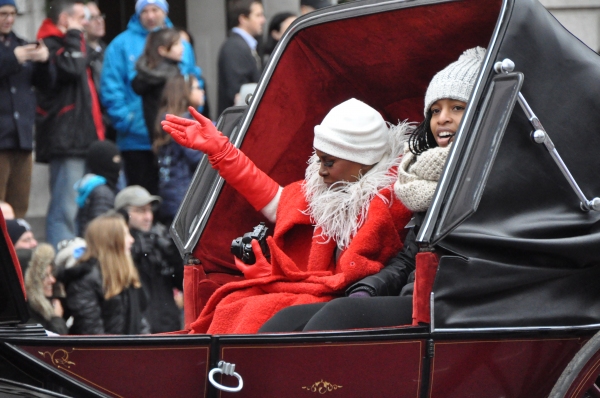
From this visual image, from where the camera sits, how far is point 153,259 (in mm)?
6090

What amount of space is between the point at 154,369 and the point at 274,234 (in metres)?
1.21

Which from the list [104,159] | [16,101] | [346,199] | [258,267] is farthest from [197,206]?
[16,101]

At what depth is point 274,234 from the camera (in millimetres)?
4348

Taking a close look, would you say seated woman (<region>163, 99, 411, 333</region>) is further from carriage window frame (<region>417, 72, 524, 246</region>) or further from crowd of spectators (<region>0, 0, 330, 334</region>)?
crowd of spectators (<region>0, 0, 330, 334</region>)

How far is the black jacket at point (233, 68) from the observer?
717 cm

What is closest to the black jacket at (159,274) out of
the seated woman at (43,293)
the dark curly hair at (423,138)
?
the seated woman at (43,293)

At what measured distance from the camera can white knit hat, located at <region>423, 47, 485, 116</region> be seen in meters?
3.98

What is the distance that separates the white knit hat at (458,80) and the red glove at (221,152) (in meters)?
0.76

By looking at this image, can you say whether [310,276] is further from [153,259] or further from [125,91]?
[125,91]

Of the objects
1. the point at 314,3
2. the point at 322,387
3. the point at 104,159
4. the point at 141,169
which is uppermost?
the point at 314,3

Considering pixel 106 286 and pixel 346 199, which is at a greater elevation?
pixel 346 199

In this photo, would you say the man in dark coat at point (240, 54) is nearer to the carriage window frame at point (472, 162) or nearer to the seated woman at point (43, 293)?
the seated woman at point (43, 293)

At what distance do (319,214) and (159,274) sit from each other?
6.66ft

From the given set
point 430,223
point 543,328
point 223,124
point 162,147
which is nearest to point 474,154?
point 430,223
